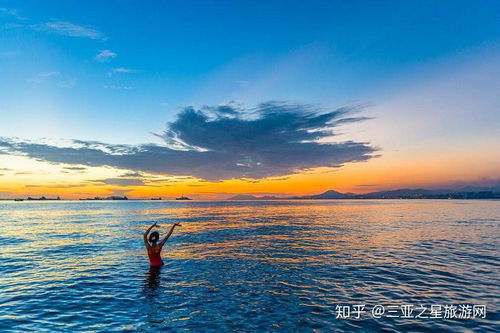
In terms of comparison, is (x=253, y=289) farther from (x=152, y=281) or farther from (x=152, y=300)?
(x=152, y=281)

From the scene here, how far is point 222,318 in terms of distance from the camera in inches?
535

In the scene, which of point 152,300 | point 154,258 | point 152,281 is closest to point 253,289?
point 152,300

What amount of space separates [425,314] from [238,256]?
1806cm

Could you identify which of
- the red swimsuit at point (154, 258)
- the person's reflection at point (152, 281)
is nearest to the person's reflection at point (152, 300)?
the person's reflection at point (152, 281)

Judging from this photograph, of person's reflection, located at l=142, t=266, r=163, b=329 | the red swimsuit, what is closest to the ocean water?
person's reflection, located at l=142, t=266, r=163, b=329

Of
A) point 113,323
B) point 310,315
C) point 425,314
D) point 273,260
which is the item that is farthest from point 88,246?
point 425,314

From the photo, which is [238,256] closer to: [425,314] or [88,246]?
[425,314]

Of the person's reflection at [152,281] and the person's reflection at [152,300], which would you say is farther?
the person's reflection at [152,281]

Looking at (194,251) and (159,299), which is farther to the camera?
(194,251)

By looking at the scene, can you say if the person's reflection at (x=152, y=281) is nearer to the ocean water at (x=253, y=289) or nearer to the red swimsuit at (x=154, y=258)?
the ocean water at (x=253, y=289)

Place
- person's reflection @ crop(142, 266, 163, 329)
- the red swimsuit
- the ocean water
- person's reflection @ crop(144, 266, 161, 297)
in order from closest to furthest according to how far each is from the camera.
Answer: the ocean water, person's reflection @ crop(142, 266, 163, 329), person's reflection @ crop(144, 266, 161, 297), the red swimsuit

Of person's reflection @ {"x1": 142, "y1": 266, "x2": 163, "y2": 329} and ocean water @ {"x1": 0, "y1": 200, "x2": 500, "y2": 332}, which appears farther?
person's reflection @ {"x1": 142, "y1": 266, "x2": 163, "y2": 329}

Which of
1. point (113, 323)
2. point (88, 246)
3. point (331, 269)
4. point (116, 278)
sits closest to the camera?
point (113, 323)

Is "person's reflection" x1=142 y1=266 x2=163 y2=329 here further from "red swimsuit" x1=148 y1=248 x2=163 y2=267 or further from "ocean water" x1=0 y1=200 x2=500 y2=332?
"red swimsuit" x1=148 y1=248 x2=163 y2=267
